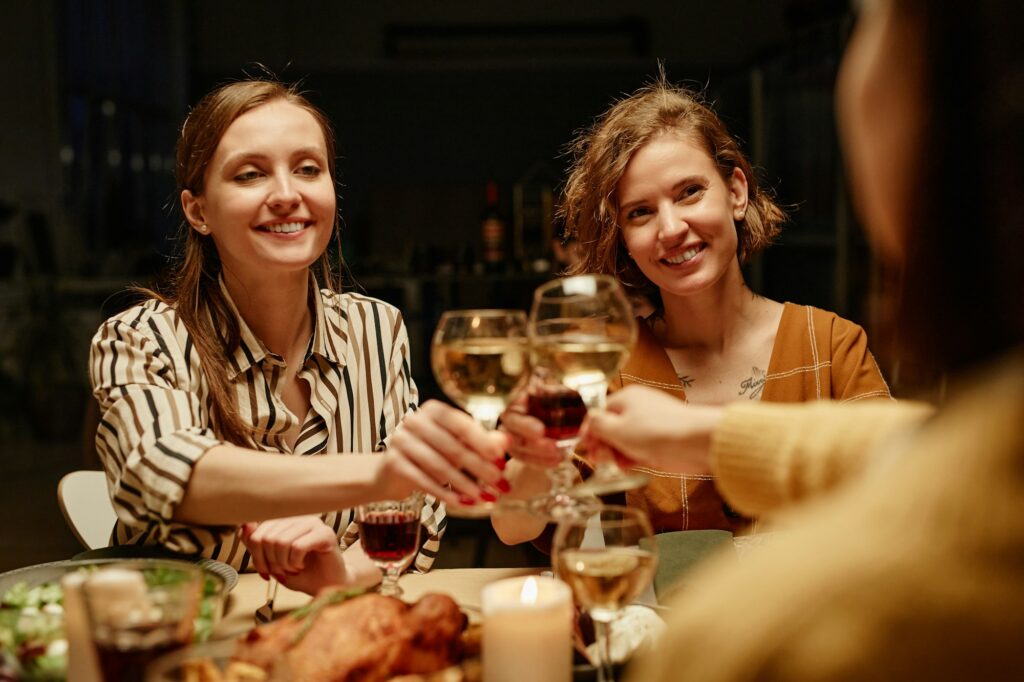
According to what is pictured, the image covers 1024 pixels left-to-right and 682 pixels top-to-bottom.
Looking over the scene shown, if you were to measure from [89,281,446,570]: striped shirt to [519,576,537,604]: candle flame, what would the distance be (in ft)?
1.87

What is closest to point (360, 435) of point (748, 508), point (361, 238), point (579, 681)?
point (579, 681)

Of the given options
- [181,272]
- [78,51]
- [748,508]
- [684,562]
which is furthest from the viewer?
[78,51]

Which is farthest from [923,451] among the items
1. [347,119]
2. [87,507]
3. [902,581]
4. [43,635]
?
[347,119]

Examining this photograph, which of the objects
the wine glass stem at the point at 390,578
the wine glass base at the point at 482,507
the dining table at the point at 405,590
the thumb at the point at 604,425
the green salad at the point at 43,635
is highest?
the thumb at the point at 604,425

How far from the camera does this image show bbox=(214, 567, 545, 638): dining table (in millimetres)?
1302

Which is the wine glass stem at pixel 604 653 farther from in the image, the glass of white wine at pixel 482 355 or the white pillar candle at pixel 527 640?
the glass of white wine at pixel 482 355

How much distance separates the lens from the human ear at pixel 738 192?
6.41ft

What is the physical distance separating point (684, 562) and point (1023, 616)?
0.77m

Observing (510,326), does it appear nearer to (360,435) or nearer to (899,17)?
(899,17)

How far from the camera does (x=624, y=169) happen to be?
6.12 feet

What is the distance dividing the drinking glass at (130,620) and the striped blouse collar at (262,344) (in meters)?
0.88

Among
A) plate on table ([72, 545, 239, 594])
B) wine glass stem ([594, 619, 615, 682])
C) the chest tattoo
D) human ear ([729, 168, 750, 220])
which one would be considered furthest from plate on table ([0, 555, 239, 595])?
human ear ([729, 168, 750, 220])

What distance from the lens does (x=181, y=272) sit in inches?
70.9

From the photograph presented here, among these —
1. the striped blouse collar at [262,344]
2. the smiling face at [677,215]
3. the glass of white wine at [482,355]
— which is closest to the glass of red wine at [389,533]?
the glass of white wine at [482,355]
